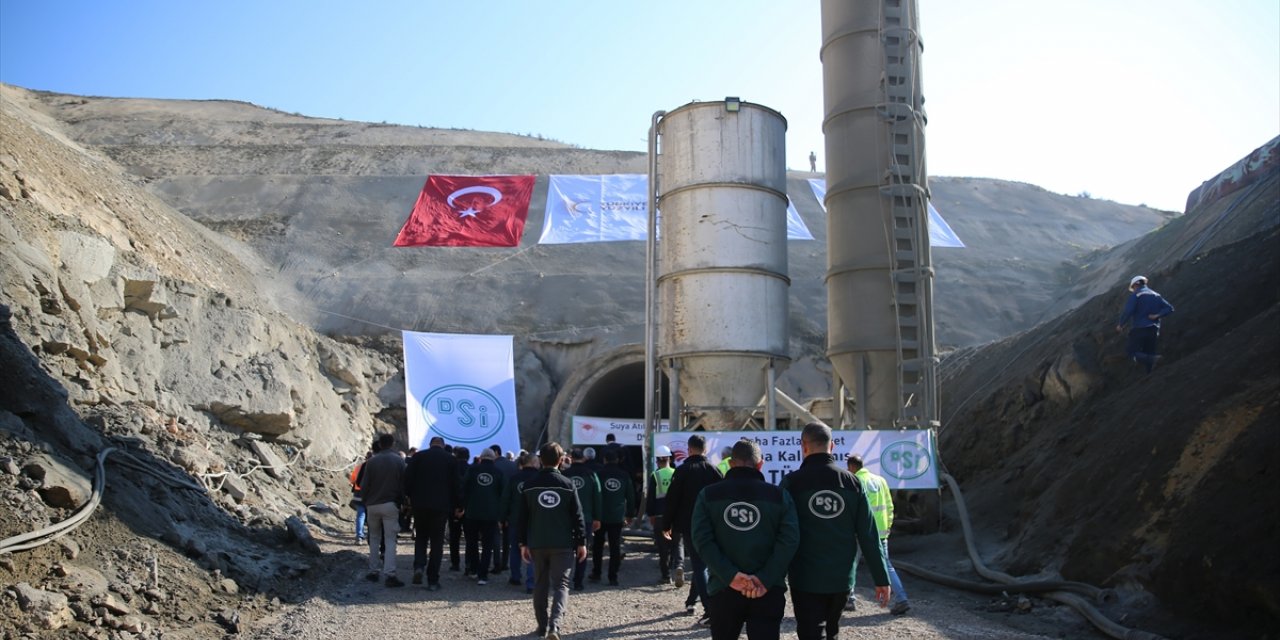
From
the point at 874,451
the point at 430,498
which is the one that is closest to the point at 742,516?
the point at 430,498

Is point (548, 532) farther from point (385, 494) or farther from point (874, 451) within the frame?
point (874, 451)

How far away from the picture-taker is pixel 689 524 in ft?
31.1

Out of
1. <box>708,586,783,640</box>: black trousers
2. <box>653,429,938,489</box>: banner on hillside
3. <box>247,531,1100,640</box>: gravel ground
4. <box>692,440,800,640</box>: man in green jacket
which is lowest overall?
<box>247,531,1100,640</box>: gravel ground

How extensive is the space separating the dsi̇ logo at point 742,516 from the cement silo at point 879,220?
9.24 metres

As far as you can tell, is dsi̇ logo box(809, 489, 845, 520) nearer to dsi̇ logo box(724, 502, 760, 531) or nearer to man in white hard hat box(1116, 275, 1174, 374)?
dsi̇ logo box(724, 502, 760, 531)

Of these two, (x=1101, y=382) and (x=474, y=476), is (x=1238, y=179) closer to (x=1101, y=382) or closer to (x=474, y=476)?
(x=1101, y=382)

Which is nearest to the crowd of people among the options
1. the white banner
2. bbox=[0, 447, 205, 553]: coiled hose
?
bbox=[0, 447, 205, 553]: coiled hose

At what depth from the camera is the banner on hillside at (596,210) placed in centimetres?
2694

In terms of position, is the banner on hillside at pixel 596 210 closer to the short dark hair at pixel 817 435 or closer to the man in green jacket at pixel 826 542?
the short dark hair at pixel 817 435

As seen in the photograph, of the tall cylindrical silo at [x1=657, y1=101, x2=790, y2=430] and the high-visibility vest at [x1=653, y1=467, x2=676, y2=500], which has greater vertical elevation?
the tall cylindrical silo at [x1=657, y1=101, x2=790, y2=430]

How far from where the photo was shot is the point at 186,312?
1759 cm

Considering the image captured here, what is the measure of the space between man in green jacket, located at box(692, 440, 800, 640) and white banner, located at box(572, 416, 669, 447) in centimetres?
1564

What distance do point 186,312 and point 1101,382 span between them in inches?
586

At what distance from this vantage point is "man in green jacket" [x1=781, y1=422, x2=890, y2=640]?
5.84 metres
